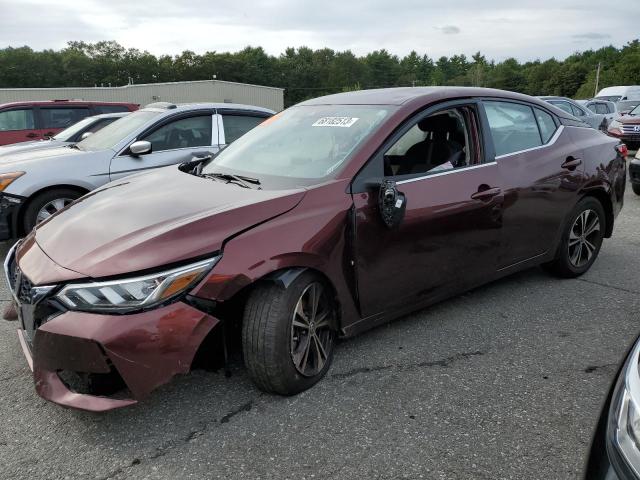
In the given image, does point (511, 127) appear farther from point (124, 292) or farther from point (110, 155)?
point (110, 155)

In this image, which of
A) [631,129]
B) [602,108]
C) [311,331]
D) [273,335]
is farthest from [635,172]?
[602,108]

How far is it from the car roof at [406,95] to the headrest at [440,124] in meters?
0.14

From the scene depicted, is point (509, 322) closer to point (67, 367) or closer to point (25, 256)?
point (67, 367)

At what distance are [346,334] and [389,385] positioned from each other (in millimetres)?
366

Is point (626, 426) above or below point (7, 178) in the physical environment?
below

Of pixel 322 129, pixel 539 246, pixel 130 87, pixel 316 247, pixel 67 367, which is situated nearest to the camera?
pixel 67 367

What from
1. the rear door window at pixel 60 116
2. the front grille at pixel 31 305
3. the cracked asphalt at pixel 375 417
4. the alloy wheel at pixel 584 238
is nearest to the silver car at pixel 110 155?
the cracked asphalt at pixel 375 417

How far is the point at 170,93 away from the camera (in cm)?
4888

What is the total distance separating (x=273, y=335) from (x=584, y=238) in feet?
10.6

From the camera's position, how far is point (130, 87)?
44.6m

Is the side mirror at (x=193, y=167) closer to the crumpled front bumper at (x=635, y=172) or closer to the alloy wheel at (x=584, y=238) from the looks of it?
the alloy wheel at (x=584, y=238)

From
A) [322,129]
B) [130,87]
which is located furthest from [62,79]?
[322,129]

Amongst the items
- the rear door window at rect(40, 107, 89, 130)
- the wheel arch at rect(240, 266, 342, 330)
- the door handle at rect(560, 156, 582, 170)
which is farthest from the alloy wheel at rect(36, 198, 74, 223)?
the rear door window at rect(40, 107, 89, 130)

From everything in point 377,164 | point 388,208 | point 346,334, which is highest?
→ point 377,164
